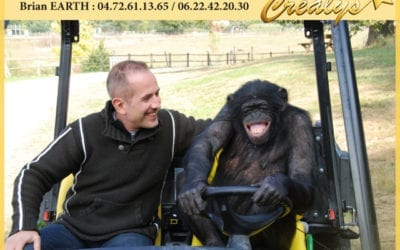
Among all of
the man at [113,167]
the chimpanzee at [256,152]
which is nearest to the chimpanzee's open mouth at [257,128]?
the chimpanzee at [256,152]

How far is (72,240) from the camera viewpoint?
7.76 feet

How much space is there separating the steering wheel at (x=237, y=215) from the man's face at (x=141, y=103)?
38cm

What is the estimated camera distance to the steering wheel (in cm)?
206

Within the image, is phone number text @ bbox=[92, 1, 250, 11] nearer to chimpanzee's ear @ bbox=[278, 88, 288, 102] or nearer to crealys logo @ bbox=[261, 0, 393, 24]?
crealys logo @ bbox=[261, 0, 393, 24]

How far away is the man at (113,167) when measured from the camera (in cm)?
231

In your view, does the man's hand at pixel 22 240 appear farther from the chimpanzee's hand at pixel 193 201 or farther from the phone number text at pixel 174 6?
the phone number text at pixel 174 6

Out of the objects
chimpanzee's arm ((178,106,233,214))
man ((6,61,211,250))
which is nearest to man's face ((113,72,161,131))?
man ((6,61,211,250))

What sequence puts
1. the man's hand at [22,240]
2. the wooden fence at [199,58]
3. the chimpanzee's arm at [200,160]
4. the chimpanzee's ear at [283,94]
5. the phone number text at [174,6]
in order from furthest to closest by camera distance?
1. the wooden fence at [199,58]
2. the phone number text at [174,6]
3. the chimpanzee's ear at [283,94]
4. the chimpanzee's arm at [200,160]
5. the man's hand at [22,240]

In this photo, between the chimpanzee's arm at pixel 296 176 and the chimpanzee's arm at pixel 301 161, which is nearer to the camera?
the chimpanzee's arm at pixel 296 176

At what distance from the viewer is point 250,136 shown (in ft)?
8.26

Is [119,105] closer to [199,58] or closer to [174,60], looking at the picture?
[174,60]

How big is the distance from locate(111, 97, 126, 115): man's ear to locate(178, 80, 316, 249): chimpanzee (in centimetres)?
34

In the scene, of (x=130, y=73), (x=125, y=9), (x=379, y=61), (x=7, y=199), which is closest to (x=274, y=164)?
(x=130, y=73)

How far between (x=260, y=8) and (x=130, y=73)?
77 centimetres
